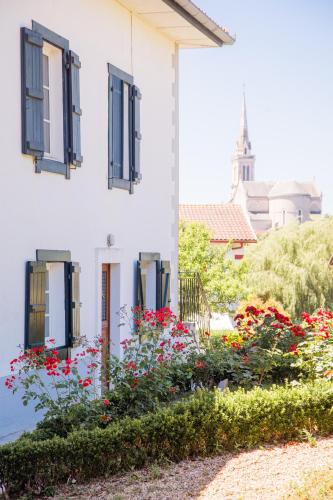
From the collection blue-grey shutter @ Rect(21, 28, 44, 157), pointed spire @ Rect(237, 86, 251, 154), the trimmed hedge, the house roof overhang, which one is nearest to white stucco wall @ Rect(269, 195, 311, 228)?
pointed spire @ Rect(237, 86, 251, 154)

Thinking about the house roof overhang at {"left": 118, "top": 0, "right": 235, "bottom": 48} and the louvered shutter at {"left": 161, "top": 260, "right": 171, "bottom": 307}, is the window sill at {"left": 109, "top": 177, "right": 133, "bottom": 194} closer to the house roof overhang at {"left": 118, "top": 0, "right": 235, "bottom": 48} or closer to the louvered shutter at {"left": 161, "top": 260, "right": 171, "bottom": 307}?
the louvered shutter at {"left": 161, "top": 260, "right": 171, "bottom": 307}

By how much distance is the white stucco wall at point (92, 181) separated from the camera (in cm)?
905

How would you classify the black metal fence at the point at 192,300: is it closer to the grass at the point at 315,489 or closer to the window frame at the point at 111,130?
the window frame at the point at 111,130

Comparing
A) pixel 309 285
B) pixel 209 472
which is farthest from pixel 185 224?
pixel 209 472

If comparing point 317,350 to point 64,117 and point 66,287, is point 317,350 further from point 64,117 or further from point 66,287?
point 64,117

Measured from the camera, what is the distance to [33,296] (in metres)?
9.48

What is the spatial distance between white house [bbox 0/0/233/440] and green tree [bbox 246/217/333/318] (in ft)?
58.8

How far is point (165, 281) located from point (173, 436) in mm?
6708

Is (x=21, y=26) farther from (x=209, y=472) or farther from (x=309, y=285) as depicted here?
(x=309, y=285)

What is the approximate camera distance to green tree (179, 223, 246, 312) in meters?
28.2

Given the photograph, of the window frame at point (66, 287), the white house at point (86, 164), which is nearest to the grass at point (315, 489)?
the white house at point (86, 164)

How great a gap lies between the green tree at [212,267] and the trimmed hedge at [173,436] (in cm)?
1968

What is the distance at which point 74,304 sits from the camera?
10.5 m

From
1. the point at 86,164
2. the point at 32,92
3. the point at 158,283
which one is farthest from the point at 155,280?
the point at 32,92
